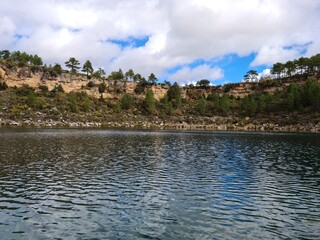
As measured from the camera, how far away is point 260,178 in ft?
98.4

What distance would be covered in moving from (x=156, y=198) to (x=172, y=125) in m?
118

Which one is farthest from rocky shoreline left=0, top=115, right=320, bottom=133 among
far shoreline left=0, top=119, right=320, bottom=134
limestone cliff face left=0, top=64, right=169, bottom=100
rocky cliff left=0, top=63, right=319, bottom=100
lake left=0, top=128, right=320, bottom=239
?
lake left=0, top=128, right=320, bottom=239

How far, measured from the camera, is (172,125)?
139875mm

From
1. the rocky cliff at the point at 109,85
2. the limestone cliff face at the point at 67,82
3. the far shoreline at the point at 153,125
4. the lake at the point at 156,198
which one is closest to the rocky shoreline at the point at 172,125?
the far shoreline at the point at 153,125

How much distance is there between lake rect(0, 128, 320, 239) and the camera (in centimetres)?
1633

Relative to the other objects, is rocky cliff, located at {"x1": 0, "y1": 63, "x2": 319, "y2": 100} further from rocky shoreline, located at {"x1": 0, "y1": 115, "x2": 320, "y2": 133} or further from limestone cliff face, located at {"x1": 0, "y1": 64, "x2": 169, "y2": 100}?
rocky shoreline, located at {"x1": 0, "y1": 115, "x2": 320, "y2": 133}

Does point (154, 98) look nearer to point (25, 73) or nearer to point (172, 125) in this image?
point (172, 125)

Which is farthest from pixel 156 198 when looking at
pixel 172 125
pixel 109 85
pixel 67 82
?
pixel 109 85

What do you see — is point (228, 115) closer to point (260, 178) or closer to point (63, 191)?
point (260, 178)

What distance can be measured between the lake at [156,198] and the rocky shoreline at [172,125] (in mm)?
77103

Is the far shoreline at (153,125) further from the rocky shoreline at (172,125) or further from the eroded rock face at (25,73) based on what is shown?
the eroded rock face at (25,73)

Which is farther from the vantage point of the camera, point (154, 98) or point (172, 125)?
point (154, 98)

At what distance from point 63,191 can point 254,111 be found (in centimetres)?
13632

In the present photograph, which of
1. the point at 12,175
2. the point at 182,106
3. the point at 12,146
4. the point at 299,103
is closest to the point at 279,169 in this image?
the point at 12,175
